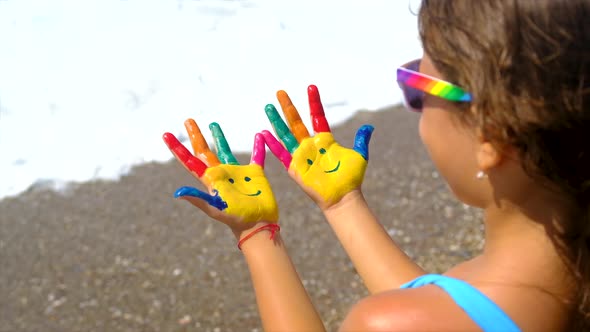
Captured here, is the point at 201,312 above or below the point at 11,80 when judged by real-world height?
below

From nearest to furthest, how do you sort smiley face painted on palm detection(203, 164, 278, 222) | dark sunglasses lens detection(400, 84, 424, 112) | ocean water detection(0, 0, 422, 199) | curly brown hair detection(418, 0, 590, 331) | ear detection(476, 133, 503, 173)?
curly brown hair detection(418, 0, 590, 331), ear detection(476, 133, 503, 173), dark sunglasses lens detection(400, 84, 424, 112), smiley face painted on palm detection(203, 164, 278, 222), ocean water detection(0, 0, 422, 199)

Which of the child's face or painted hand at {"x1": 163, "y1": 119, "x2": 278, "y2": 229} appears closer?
the child's face

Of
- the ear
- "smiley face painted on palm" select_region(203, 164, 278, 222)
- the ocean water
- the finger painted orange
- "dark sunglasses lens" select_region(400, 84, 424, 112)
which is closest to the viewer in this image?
the ear

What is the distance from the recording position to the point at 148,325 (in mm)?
3686

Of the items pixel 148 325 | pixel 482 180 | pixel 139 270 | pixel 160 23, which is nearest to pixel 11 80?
pixel 160 23

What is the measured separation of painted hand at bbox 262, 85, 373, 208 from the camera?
6.50 feet

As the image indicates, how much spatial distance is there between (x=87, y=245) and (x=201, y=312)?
3.15 feet

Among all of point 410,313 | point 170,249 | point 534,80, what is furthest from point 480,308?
point 170,249

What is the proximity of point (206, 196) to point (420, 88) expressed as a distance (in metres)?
0.59

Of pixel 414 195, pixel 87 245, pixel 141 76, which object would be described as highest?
pixel 141 76

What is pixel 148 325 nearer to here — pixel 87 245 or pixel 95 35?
pixel 87 245

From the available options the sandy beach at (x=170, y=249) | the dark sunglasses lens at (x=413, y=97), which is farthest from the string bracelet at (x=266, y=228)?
the sandy beach at (x=170, y=249)

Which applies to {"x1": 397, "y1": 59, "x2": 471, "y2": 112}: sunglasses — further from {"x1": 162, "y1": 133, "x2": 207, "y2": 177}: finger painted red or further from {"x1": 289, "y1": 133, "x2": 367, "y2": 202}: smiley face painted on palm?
{"x1": 162, "y1": 133, "x2": 207, "y2": 177}: finger painted red

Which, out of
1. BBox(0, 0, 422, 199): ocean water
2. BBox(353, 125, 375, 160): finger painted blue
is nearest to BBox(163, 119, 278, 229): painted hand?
BBox(353, 125, 375, 160): finger painted blue
